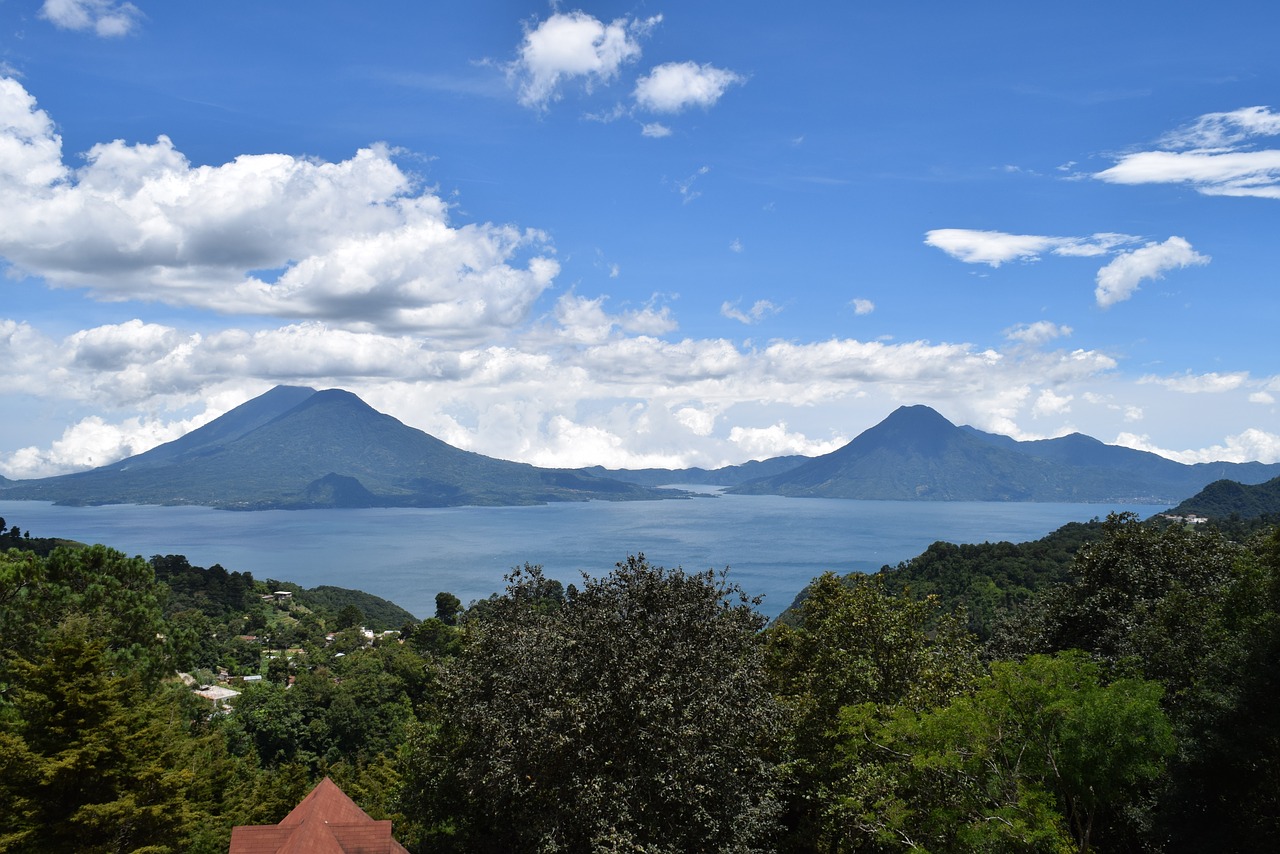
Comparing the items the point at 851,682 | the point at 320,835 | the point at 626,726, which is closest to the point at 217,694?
Result: the point at 320,835

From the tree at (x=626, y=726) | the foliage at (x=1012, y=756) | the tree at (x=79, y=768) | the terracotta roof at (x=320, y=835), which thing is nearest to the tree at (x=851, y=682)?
the tree at (x=626, y=726)

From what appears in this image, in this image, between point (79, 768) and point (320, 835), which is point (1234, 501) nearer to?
point (320, 835)

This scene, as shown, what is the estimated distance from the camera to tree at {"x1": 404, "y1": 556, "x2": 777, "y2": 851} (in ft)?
41.2

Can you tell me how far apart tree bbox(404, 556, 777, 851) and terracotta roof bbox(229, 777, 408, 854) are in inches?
78.9

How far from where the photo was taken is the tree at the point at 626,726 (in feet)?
41.2

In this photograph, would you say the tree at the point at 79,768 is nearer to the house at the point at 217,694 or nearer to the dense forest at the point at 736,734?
the dense forest at the point at 736,734

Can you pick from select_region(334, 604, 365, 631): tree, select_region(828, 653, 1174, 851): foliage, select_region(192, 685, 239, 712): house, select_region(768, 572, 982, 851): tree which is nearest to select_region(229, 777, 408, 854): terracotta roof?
select_region(768, 572, 982, 851): tree

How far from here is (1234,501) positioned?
407ft

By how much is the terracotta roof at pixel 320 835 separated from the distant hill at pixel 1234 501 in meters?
132

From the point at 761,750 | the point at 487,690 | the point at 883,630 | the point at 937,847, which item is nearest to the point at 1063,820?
the point at 937,847

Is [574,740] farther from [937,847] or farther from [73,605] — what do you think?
[73,605]

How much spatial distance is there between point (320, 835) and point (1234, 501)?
147m

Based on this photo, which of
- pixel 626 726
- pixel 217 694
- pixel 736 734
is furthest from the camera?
pixel 217 694

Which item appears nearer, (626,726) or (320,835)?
(626,726)
